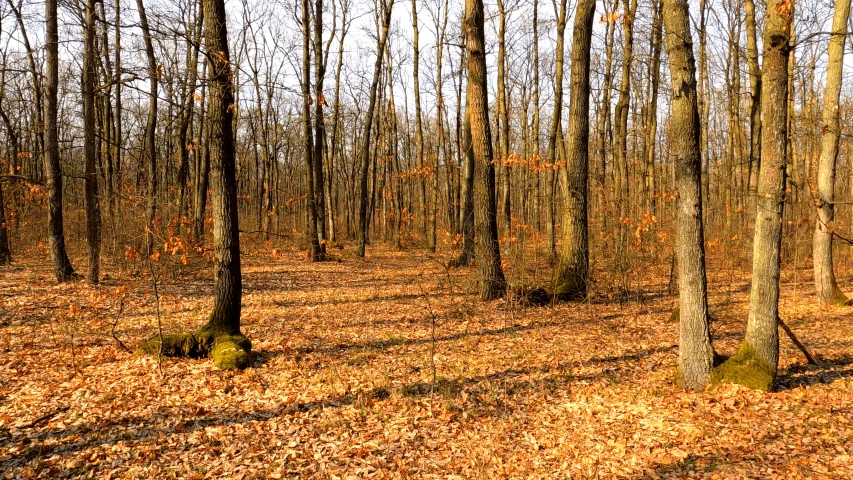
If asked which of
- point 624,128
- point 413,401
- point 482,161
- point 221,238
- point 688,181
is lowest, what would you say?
point 413,401

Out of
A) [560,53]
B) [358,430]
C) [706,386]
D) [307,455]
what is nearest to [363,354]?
[358,430]

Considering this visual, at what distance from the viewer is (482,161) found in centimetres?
968

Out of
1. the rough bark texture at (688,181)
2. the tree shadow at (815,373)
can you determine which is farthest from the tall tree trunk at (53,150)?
the tree shadow at (815,373)

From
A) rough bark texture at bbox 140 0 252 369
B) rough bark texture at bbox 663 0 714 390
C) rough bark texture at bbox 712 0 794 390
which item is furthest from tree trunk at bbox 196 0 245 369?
rough bark texture at bbox 712 0 794 390

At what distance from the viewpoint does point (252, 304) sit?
10.0 metres

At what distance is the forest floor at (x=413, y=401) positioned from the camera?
4184 millimetres

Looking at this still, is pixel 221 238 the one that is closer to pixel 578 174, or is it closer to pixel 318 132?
pixel 578 174

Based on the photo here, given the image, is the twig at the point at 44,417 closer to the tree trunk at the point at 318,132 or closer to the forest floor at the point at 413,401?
the forest floor at the point at 413,401

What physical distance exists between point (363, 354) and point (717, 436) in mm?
Result: 4462

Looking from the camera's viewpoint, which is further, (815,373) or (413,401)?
(815,373)

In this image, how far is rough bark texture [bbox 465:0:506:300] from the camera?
959cm

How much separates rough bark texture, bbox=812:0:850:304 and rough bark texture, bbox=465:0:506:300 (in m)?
5.81

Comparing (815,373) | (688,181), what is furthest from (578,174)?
(815,373)

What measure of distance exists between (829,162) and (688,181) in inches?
234
